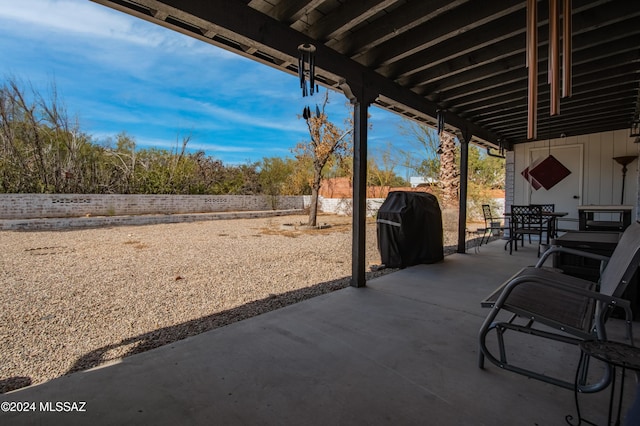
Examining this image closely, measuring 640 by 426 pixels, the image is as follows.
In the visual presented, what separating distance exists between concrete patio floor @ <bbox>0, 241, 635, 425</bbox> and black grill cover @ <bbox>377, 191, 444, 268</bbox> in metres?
1.98

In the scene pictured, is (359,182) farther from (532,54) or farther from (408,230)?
(532,54)

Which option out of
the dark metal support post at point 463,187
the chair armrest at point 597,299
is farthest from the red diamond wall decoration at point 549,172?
the chair armrest at point 597,299

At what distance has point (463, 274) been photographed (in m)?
4.06

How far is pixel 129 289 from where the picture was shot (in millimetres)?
3814

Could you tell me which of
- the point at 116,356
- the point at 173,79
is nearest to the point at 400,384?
the point at 116,356

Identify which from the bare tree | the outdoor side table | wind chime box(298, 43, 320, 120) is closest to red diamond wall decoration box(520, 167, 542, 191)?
the bare tree

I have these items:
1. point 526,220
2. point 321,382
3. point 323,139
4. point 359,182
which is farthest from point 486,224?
point 321,382

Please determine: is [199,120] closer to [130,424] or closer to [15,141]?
[15,141]

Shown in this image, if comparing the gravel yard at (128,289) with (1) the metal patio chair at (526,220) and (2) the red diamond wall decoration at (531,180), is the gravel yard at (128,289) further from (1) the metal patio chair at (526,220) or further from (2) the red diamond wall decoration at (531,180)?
(2) the red diamond wall decoration at (531,180)

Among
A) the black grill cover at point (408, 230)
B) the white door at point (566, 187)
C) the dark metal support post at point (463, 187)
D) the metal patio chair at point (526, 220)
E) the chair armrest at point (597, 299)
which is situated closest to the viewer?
the chair armrest at point (597, 299)

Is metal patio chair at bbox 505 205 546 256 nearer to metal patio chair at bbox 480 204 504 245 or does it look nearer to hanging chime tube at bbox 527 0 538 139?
metal patio chair at bbox 480 204 504 245

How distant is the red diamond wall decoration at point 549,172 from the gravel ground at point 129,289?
169 inches

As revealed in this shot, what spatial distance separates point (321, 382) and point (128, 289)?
3187 mm

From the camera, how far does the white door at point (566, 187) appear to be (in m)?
6.95
